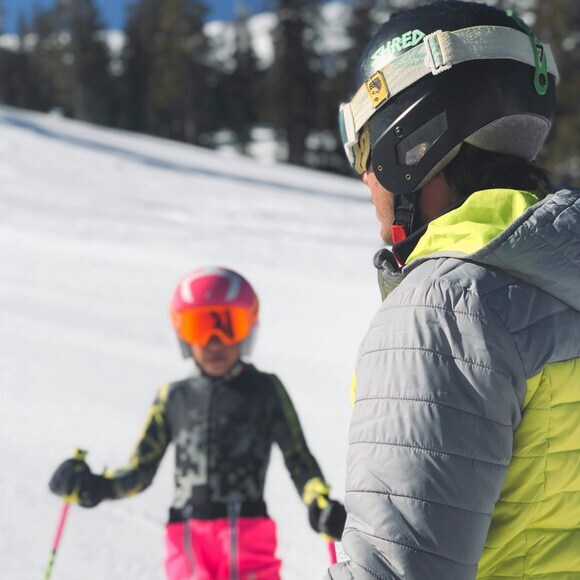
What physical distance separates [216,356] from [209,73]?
135ft

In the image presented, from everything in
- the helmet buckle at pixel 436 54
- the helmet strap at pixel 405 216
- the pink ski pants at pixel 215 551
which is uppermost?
the helmet buckle at pixel 436 54

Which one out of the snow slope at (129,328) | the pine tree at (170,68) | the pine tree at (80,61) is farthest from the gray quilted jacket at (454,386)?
the pine tree at (80,61)

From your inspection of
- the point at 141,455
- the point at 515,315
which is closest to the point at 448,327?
the point at 515,315

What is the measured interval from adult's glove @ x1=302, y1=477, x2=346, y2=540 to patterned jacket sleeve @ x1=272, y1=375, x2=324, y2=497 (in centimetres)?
10

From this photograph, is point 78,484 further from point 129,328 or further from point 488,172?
point 129,328

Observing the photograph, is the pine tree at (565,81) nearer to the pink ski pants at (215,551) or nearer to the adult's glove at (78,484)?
the pink ski pants at (215,551)

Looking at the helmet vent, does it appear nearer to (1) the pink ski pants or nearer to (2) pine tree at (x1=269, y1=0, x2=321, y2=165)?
(1) the pink ski pants

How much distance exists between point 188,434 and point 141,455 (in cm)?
22

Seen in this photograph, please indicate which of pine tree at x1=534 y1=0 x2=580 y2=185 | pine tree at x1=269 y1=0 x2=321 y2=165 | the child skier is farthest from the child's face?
pine tree at x1=269 y1=0 x2=321 y2=165

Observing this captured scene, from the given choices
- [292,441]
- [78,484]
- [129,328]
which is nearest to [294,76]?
[129,328]

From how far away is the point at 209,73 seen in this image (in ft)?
137

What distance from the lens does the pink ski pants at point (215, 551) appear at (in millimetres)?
2494

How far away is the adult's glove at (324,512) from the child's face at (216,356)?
52 cm

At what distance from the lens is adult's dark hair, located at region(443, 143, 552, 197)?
4.48 feet
